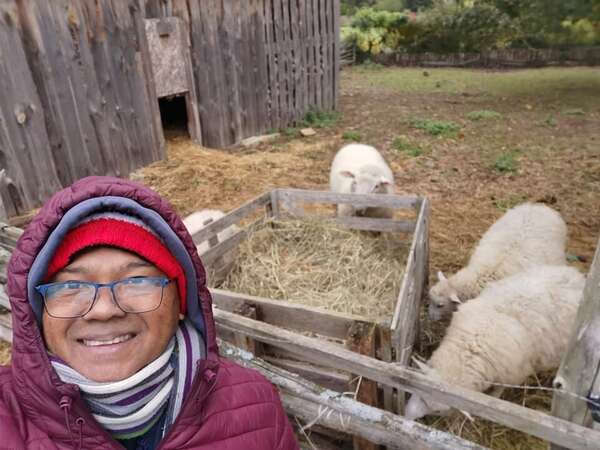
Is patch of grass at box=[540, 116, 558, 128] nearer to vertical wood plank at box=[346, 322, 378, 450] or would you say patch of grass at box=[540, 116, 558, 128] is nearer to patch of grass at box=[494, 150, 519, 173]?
patch of grass at box=[494, 150, 519, 173]

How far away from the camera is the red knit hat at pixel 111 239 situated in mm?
1207

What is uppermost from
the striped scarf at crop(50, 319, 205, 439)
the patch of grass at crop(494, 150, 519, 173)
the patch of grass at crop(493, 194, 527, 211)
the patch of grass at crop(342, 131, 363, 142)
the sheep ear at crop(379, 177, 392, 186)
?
the striped scarf at crop(50, 319, 205, 439)

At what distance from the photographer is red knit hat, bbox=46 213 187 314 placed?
3.96ft

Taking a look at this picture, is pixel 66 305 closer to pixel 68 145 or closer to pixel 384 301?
pixel 384 301

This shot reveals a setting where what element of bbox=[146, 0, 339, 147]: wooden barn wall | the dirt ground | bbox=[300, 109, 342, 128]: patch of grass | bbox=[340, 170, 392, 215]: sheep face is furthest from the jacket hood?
bbox=[300, 109, 342, 128]: patch of grass

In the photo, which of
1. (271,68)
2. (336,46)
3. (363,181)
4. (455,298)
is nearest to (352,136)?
(271,68)

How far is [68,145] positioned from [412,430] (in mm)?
6437

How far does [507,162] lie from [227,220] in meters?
A: 6.07

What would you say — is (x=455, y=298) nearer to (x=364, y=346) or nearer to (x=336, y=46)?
(x=364, y=346)

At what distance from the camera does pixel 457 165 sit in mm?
8148

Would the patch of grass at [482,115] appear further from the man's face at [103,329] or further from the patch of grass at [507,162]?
the man's face at [103,329]

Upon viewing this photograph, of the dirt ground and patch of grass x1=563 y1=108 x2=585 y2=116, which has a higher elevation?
patch of grass x1=563 y1=108 x2=585 y2=116

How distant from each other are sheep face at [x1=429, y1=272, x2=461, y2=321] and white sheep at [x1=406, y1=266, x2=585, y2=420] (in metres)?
0.41

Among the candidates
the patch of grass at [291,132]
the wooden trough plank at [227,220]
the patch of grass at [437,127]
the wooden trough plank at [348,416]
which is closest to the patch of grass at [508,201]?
the patch of grass at [437,127]
